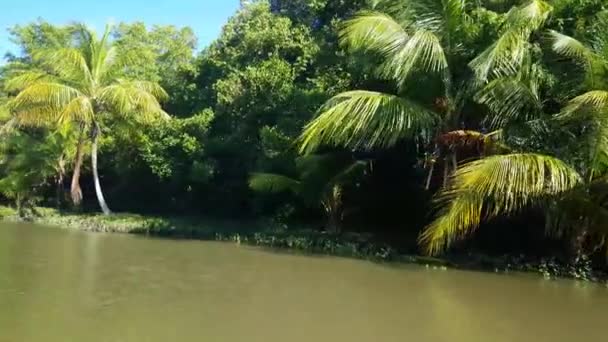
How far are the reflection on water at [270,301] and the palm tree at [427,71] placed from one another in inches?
93.5

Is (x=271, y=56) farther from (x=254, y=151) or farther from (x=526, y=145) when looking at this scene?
(x=526, y=145)

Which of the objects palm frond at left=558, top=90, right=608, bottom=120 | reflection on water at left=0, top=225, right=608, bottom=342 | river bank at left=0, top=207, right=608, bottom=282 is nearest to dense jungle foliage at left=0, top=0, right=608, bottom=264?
palm frond at left=558, top=90, right=608, bottom=120

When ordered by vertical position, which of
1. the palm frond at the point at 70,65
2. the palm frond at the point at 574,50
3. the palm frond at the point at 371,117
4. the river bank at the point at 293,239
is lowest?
the river bank at the point at 293,239

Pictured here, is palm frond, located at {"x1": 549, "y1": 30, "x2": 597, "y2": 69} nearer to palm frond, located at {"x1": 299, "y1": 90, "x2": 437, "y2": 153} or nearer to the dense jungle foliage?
the dense jungle foliage

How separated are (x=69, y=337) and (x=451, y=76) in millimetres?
8209

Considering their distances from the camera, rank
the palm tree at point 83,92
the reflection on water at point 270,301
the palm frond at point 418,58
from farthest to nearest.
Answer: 1. the palm tree at point 83,92
2. the palm frond at point 418,58
3. the reflection on water at point 270,301

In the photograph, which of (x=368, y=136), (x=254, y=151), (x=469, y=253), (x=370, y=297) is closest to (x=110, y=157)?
(x=254, y=151)

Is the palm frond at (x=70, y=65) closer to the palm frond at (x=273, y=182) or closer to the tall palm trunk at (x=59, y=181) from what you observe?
the tall palm trunk at (x=59, y=181)

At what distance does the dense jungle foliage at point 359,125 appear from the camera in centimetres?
942

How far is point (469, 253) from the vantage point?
36.6 feet

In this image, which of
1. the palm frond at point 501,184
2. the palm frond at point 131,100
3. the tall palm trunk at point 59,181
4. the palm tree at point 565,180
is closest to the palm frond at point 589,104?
the palm tree at point 565,180

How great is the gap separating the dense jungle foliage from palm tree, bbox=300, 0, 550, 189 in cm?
4

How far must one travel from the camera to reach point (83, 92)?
737 inches

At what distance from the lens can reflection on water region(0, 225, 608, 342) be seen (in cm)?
574
